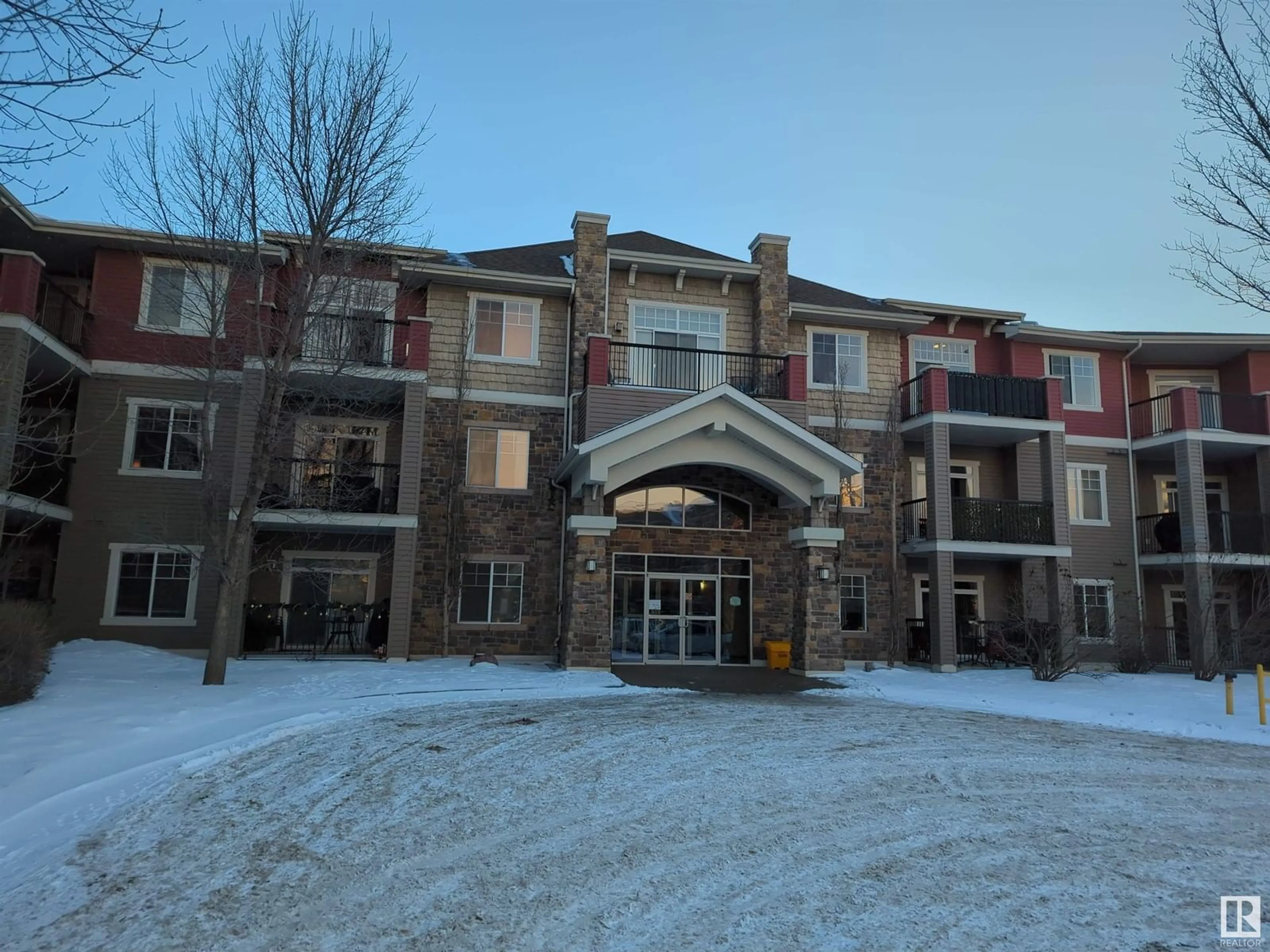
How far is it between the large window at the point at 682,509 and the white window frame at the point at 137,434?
8.51 metres

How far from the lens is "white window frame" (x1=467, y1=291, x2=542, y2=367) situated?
716 inches

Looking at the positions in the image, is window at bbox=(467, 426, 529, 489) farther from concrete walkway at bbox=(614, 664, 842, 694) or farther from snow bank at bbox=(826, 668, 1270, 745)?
snow bank at bbox=(826, 668, 1270, 745)

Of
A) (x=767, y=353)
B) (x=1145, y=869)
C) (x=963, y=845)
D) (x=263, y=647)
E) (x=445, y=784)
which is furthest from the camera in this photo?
(x=767, y=353)

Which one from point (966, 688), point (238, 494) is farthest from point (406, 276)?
point (966, 688)

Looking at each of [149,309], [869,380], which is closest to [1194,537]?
[869,380]

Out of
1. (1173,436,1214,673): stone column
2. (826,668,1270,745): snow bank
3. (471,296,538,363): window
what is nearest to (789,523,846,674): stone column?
(826,668,1270,745): snow bank

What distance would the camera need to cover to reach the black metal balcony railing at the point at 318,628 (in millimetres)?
16797

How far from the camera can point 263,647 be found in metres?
16.8

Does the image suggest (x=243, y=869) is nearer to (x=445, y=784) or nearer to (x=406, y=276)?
(x=445, y=784)

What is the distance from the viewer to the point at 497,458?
18.1 m

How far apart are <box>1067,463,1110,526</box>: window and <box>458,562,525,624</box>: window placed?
46.8ft

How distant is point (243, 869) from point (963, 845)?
4973 millimetres

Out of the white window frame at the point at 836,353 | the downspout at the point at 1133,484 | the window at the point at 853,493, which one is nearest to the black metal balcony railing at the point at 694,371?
the white window frame at the point at 836,353

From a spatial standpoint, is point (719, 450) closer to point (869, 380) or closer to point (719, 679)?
point (719, 679)
